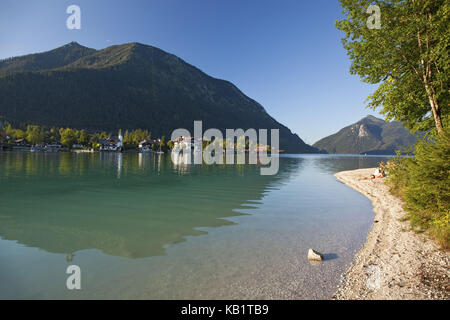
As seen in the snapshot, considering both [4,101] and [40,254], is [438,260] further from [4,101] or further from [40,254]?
[4,101]

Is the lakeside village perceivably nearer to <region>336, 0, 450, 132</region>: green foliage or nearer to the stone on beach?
<region>336, 0, 450, 132</region>: green foliage

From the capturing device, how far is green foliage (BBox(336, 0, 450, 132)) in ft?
34.4

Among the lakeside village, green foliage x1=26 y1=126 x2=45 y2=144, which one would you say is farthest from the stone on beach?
green foliage x1=26 y1=126 x2=45 y2=144

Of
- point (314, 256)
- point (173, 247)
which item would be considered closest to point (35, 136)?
point (173, 247)

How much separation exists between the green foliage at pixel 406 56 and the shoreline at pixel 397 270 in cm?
641

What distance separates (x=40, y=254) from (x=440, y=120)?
→ 17874mm

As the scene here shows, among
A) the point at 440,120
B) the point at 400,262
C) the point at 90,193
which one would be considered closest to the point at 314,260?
the point at 400,262

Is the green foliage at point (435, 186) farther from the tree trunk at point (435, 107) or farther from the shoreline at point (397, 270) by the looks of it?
the tree trunk at point (435, 107)

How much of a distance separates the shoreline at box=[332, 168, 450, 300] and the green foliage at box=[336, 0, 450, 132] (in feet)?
21.0

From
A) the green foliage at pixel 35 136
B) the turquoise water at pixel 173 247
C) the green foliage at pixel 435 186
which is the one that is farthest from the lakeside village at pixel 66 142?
the green foliage at pixel 435 186

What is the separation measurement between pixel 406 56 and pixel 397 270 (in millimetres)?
11913

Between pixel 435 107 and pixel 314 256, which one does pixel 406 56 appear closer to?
pixel 435 107

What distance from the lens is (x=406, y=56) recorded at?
1230cm
